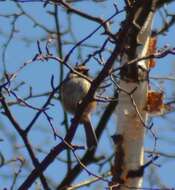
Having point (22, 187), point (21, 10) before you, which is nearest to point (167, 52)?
point (22, 187)

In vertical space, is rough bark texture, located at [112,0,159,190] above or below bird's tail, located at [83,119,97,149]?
above

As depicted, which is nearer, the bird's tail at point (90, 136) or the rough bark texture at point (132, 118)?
the rough bark texture at point (132, 118)

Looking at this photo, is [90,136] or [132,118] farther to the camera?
[90,136]

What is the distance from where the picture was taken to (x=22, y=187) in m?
2.31

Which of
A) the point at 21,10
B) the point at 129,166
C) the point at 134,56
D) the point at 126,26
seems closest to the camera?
the point at 126,26

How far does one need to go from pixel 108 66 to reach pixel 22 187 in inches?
20.4

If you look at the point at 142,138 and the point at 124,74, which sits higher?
the point at 124,74

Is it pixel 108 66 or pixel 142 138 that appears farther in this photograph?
pixel 142 138

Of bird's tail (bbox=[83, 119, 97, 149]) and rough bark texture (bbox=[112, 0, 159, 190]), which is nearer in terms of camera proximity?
rough bark texture (bbox=[112, 0, 159, 190])

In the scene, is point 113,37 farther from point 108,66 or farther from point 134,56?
point 134,56

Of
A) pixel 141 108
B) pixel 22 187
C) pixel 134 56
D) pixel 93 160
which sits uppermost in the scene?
pixel 134 56

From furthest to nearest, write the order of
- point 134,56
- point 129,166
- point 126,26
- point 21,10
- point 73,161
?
point 21,10
point 73,161
point 134,56
point 129,166
point 126,26

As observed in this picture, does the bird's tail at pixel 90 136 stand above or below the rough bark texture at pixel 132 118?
below

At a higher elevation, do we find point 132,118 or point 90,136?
point 132,118
